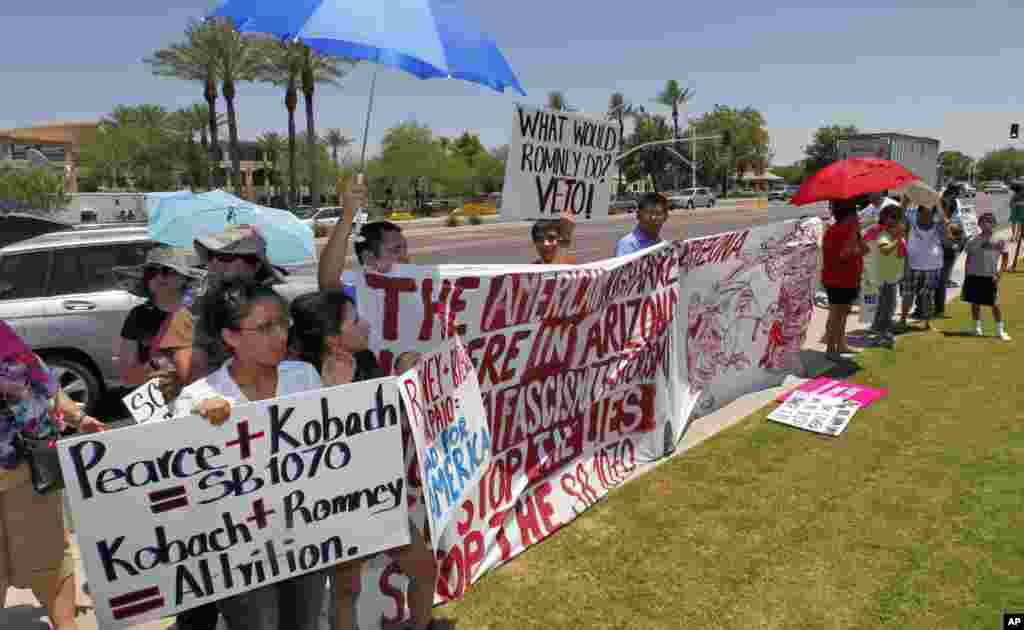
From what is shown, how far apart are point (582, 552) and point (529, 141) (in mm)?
2408

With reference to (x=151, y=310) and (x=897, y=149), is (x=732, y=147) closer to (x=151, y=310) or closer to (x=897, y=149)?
(x=897, y=149)

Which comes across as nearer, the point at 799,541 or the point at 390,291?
the point at 390,291

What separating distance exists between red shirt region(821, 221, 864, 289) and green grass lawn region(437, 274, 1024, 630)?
1.92 m

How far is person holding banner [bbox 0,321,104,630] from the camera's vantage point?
2.47 meters

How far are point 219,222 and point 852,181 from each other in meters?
5.64

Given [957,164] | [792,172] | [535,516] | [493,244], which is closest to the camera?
[535,516]

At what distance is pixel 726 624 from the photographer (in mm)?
3133

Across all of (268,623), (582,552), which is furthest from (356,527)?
(582,552)

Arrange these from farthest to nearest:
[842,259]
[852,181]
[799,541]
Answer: [842,259]
[852,181]
[799,541]

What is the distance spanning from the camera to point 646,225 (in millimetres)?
5141

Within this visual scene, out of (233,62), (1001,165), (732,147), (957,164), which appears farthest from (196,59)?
(1001,165)

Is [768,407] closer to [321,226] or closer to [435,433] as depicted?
[435,433]

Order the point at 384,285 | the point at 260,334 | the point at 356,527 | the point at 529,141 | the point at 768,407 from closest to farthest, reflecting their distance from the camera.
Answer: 1. the point at 260,334
2. the point at 356,527
3. the point at 384,285
4. the point at 529,141
5. the point at 768,407

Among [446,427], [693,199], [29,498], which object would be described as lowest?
[29,498]
